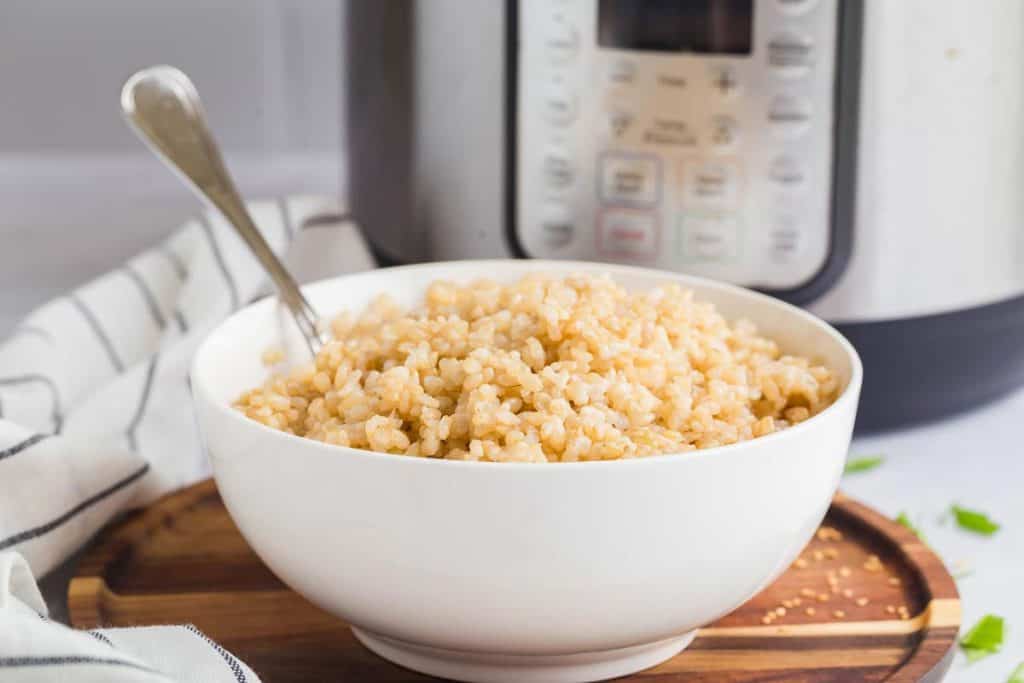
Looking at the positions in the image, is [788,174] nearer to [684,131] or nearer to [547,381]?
[684,131]

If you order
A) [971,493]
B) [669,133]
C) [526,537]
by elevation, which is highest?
[669,133]

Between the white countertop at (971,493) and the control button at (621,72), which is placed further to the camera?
the control button at (621,72)

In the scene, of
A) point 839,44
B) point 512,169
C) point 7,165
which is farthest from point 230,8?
point 839,44

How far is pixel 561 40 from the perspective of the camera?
2.99 feet

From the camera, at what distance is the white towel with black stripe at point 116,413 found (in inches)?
23.6

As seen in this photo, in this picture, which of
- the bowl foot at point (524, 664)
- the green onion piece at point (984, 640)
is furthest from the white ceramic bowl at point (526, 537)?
the green onion piece at point (984, 640)

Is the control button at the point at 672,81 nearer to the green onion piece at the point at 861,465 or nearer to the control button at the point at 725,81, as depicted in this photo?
the control button at the point at 725,81

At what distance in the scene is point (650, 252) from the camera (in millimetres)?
940

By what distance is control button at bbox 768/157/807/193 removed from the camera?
2.95ft

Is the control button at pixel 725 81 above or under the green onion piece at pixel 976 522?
above

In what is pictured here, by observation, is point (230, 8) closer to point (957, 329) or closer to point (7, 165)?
point (7, 165)

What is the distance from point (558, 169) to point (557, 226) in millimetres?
41

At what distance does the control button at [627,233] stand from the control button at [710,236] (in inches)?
0.8

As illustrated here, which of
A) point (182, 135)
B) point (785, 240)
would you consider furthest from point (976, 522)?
point (182, 135)
